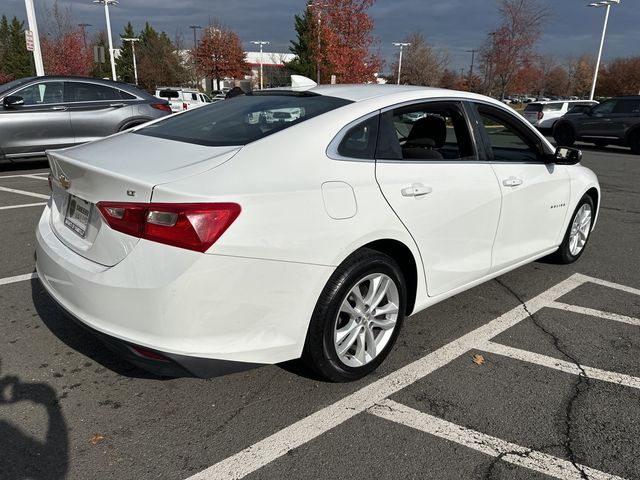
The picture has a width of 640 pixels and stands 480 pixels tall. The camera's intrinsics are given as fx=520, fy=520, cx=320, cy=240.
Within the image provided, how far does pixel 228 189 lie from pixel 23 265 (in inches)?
125

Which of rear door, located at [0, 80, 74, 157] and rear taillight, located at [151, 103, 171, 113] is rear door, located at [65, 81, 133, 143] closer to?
rear door, located at [0, 80, 74, 157]

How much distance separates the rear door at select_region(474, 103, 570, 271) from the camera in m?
3.67

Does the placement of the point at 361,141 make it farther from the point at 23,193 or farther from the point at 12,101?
the point at 12,101

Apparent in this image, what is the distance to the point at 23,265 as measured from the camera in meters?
4.51

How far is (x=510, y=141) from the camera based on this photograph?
4156 millimetres

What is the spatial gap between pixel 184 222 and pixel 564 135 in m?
19.2

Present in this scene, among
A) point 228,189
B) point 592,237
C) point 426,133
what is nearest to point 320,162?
point 228,189

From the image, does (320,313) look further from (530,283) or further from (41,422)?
(530,283)

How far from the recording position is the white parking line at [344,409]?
2264 millimetres

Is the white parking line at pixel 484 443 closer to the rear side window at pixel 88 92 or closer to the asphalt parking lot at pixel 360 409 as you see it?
the asphalt parking lot at pixel 360 409

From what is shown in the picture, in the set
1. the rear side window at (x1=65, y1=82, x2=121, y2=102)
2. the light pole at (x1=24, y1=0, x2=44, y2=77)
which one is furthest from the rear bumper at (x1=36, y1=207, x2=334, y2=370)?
the light pole at (x1=24, y1=0, x2=44, y2=77)

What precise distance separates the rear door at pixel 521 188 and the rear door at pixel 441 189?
0.15 m

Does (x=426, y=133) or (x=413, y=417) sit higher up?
(x=426, y=133)

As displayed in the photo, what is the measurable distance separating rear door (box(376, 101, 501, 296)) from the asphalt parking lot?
1.80 ft
